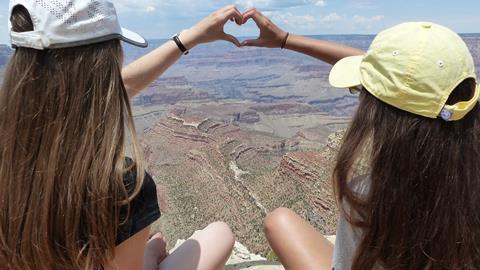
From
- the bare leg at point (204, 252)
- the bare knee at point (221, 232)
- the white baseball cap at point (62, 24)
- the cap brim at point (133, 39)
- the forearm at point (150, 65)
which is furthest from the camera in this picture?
the forearm at point (150, 65)

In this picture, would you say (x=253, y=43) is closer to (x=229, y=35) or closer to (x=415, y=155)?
(x=229, y=35)

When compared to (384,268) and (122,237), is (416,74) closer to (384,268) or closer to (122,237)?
(384,268)

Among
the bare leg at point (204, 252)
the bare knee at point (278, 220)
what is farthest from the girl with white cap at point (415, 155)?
the bare leg at point (204, 252)

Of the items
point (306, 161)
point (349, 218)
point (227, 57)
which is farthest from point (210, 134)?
point (227, 57)

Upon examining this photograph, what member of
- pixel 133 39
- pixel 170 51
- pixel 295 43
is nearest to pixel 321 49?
pixel 295 43

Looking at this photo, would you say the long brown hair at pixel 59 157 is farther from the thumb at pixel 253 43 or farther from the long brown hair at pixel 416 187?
the thumb at pixel 253 43

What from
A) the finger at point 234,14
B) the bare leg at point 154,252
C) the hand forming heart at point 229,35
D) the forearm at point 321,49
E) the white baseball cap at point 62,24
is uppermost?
the white baseball cap at point 62,24

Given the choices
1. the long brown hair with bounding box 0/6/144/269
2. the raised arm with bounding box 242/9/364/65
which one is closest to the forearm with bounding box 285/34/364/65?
the raised arm with bounding box 242/9/364/65
